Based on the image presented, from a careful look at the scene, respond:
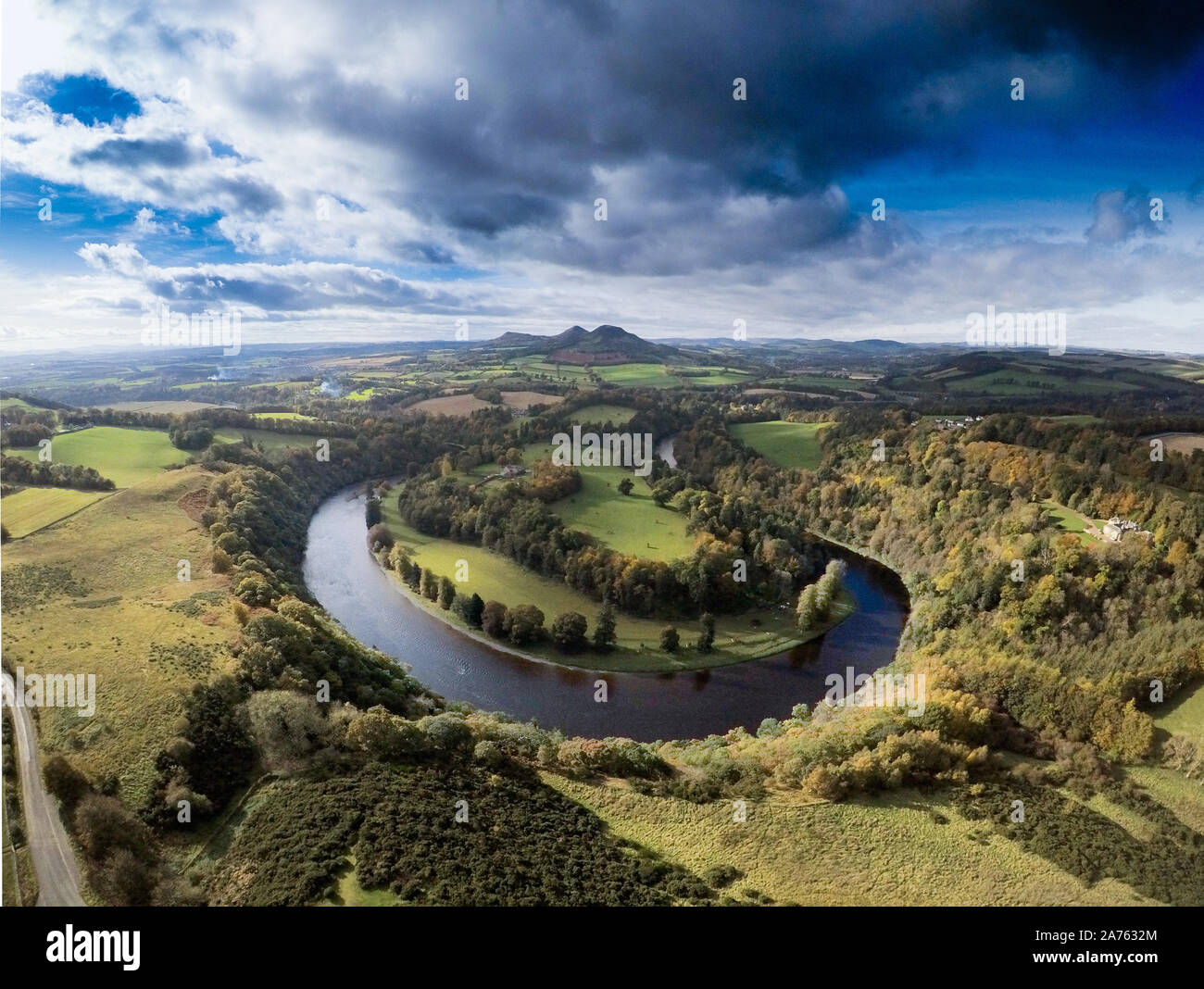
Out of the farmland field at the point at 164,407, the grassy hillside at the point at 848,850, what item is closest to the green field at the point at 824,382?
the grassy hillside at the point at 848,850

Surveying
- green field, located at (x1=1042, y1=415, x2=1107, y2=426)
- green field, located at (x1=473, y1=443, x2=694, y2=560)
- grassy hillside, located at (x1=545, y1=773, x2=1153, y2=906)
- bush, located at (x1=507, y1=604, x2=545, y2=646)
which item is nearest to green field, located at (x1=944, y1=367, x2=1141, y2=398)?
green field, located at (x1=1042, y1=415, x2=1107, y2=426)

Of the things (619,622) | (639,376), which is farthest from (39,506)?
(639,376)

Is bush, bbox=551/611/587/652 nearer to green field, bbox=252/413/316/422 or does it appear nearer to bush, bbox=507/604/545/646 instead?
bush, bbox=507/604/545/646

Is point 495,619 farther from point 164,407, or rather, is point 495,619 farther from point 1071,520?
point 164,407

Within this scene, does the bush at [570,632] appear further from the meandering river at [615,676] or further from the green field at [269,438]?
the green field at [269,438]

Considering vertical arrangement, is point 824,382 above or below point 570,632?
above
